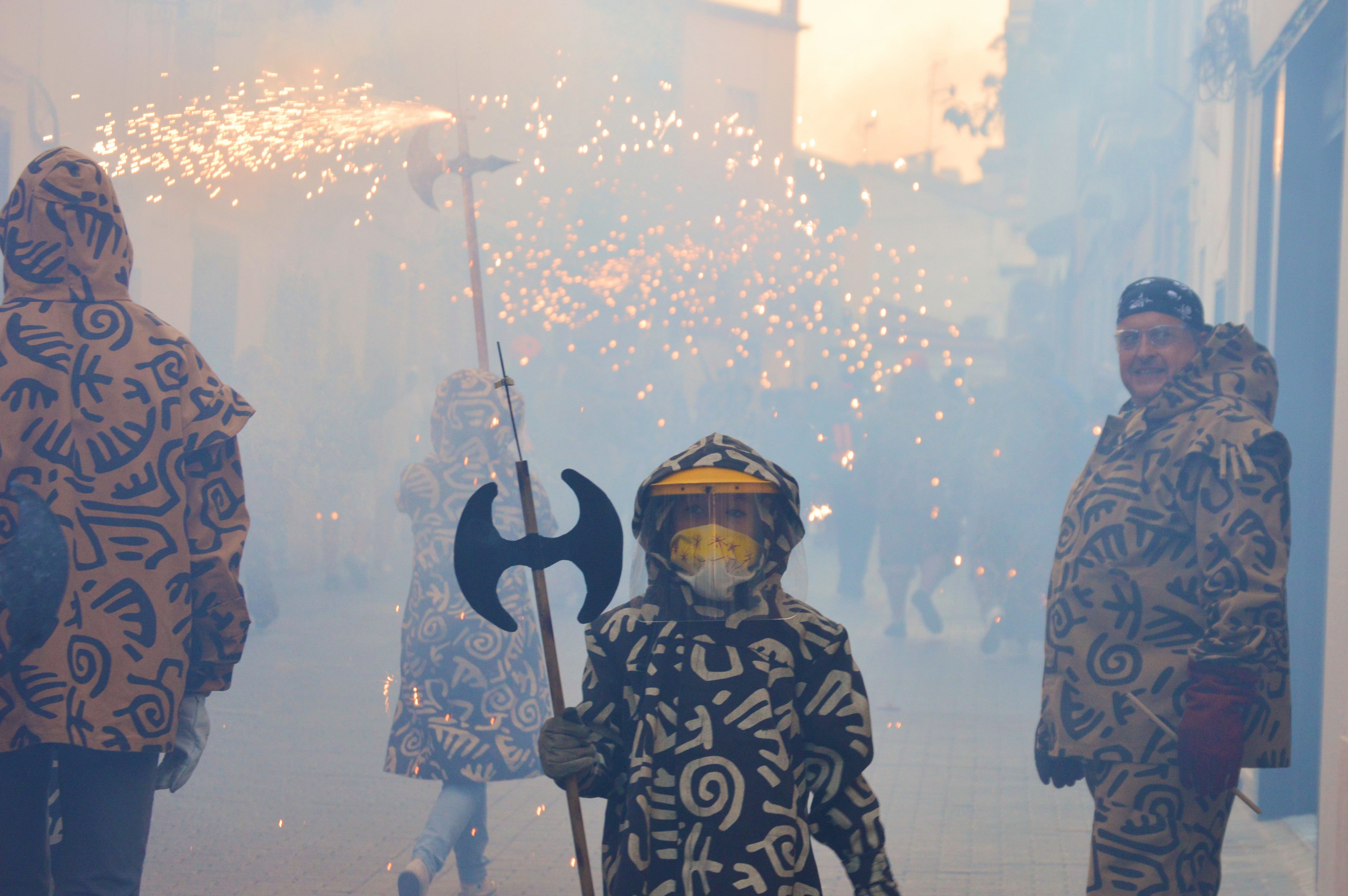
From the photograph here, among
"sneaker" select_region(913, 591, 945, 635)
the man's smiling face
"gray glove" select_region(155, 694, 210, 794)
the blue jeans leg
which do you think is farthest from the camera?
"sneaker" select_region(913, 591, 945, 635)

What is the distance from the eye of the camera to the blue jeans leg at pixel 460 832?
4.23 metres

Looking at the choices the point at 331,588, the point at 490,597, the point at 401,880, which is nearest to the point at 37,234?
the point at 490,597

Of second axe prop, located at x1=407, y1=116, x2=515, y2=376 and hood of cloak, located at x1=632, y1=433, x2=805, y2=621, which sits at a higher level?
second axe prop, located at x1=407, y1=116, x2=515, y2=376

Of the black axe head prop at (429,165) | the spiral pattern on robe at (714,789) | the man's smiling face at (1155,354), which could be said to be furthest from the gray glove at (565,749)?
the black axe head prop at (429,165)

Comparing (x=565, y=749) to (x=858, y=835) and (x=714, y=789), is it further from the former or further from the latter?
(x=858, y=835)

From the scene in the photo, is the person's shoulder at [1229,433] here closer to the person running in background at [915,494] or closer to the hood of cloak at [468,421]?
the hood of cloak at [468,421]

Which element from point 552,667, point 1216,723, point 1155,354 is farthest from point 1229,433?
point 552,667

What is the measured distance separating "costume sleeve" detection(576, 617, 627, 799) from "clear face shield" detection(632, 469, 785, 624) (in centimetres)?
12

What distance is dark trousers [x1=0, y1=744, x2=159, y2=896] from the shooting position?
2.61 metres

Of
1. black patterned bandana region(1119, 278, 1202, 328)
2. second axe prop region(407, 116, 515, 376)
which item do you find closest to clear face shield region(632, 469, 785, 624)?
black patterned bandana region(1119, 278, 1202, 328)

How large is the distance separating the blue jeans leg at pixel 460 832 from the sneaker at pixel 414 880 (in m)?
0.03

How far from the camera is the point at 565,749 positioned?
229 cm

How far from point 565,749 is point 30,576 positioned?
1.22m

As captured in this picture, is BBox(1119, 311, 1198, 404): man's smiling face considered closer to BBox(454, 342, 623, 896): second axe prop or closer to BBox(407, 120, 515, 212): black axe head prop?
BBox(454, 342, 623, 896): second axe prop
